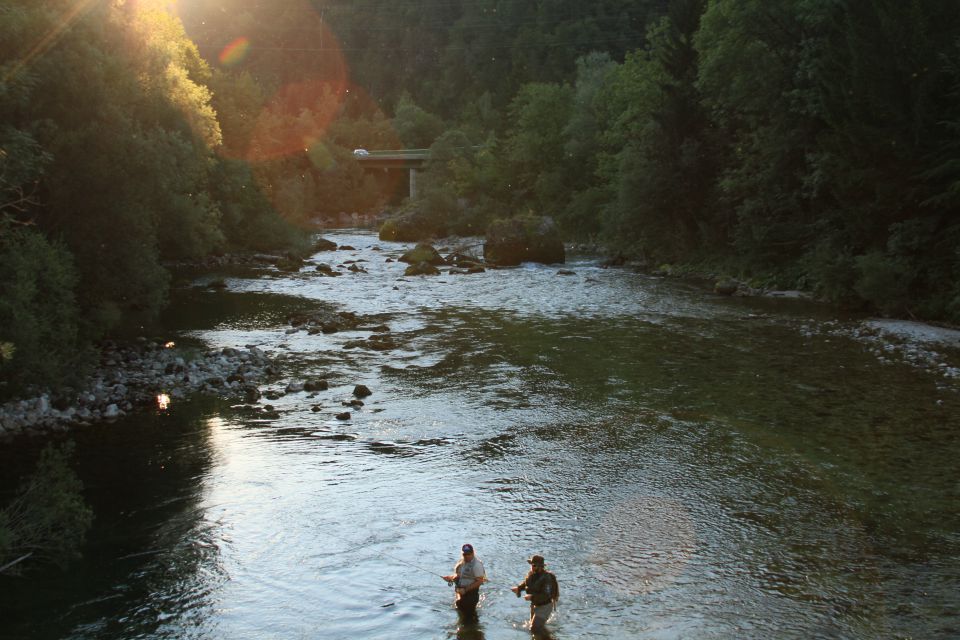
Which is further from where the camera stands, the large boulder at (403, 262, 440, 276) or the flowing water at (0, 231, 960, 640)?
the large boulder at (403, 262, 440, 276)

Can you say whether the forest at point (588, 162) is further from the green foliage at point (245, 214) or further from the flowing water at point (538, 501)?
the flowing water at point (538, 501)

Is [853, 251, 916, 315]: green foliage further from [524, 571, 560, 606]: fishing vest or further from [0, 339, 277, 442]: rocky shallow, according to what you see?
[524, 571, 560, 606]: fishing vest

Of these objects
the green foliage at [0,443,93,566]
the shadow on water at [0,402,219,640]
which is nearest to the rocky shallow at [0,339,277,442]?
the shadow on water at [0,402,219,640]

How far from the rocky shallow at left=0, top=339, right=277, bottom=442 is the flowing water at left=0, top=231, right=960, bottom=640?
104cm

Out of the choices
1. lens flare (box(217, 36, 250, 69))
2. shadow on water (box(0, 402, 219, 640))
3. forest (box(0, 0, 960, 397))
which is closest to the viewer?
shadow on water (box(0, 402, 219, 640))

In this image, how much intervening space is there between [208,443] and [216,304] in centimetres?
1983

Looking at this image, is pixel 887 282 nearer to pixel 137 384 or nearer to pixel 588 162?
pixel 137 384

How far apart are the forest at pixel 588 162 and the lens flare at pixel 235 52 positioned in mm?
36382

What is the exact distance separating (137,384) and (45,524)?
10008mm

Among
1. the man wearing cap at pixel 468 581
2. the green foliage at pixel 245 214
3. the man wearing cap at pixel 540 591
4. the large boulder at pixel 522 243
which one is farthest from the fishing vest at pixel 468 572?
the large boulder at pixel 522 243

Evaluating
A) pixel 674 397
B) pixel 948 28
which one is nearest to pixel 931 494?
pixel 674 397

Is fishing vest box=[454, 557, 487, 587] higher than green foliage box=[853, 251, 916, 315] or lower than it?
lower

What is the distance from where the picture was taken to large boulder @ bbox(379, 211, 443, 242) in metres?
70.6

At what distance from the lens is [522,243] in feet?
173
